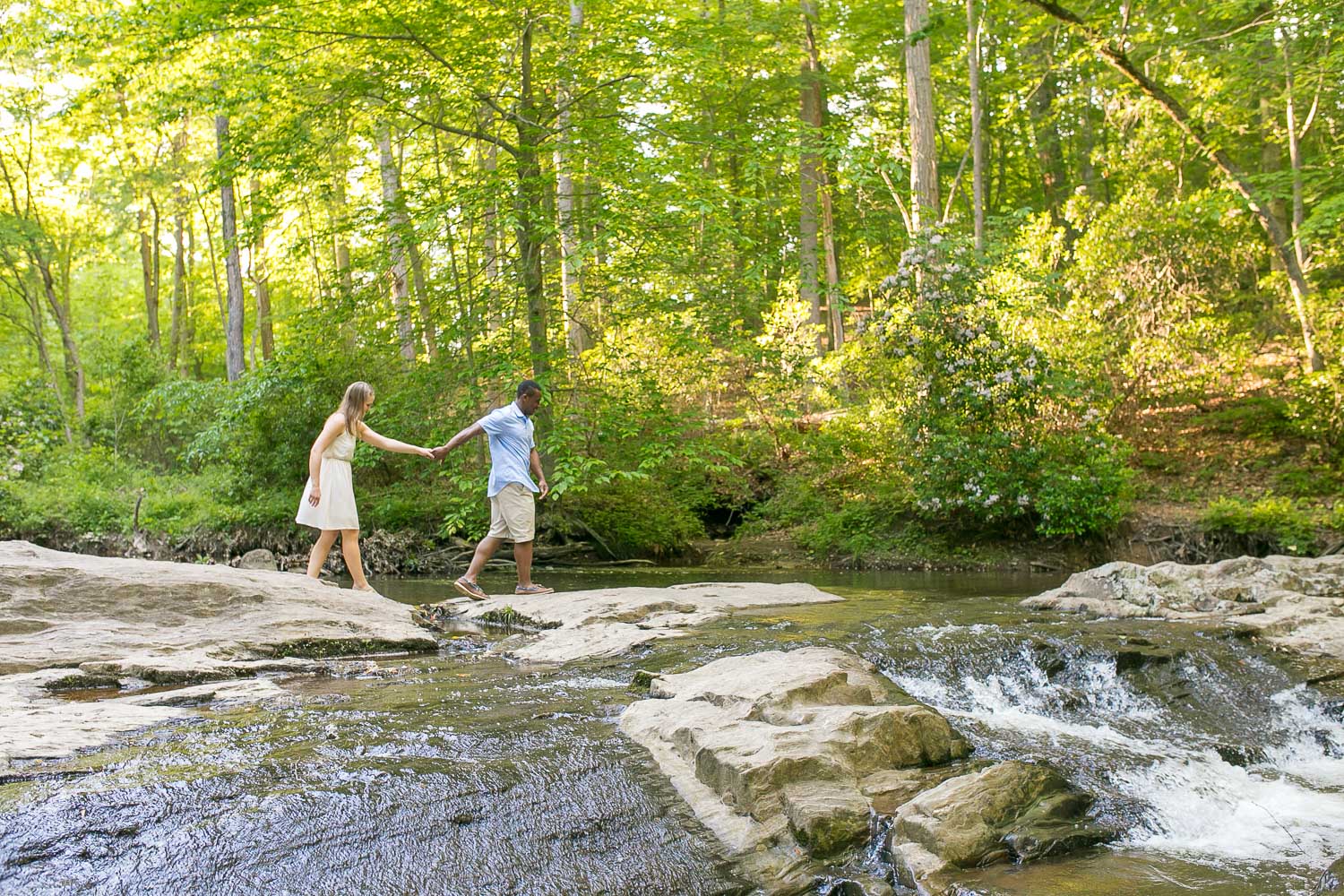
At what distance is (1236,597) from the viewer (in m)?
8.62

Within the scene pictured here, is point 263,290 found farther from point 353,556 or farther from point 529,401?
point 529,401

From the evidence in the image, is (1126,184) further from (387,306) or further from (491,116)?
(387,306)

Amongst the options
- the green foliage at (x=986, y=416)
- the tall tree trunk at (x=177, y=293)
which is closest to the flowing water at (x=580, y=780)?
the green foliage at (x=986, y=416)

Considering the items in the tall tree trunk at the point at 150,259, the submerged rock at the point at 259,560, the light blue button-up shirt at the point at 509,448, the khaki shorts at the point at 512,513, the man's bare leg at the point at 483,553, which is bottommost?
the submerged rock at the point at 259,560

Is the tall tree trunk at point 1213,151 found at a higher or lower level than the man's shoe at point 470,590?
higher

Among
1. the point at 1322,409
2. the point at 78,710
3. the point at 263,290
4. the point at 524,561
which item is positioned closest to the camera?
the point at 78,710

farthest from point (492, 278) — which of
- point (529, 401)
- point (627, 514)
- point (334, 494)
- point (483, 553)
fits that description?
point (334, 494)

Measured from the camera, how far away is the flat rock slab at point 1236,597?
22.8 feet

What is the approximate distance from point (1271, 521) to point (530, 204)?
1069cm

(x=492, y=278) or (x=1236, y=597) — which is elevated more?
(x=492, y=278)

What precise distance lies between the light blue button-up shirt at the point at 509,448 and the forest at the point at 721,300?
8.74ft

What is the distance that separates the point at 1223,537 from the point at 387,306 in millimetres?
12034

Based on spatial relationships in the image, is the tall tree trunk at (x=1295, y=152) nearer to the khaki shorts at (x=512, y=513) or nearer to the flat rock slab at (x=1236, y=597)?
the flat rock slab at (x=1236, y=597)

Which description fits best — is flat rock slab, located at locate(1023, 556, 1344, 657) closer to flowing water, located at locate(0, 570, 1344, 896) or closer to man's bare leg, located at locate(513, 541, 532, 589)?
flowing water, located at locate(0, 570, 1344, 896)
